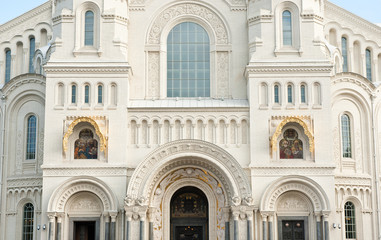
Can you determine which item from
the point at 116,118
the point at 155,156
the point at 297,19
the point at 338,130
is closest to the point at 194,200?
the point at 155,156

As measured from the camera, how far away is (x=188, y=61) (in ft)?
147

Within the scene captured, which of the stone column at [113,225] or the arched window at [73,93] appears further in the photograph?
the arched window at [73,93]

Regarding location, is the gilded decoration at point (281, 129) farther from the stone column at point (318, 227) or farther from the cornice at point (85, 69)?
the cornice at point (85, 69)

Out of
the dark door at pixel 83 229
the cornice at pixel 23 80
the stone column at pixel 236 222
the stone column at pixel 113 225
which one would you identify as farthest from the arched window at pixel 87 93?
the stone column at pixel 236 222

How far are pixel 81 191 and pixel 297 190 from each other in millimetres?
13818

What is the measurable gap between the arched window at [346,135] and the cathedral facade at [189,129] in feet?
0.25

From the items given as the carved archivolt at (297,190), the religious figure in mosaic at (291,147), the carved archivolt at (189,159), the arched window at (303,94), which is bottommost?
the carved archivolt at (297,190)

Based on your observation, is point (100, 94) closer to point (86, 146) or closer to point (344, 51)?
point (86, 146)

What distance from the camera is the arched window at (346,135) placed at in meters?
44.7

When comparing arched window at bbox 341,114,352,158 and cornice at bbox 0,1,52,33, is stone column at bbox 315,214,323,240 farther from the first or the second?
cornice at bbox 0,1,52,33

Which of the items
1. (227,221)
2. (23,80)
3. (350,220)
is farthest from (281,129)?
(23,80)

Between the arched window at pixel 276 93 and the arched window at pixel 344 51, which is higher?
the arched window at pixel 344 51

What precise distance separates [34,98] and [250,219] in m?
17.7

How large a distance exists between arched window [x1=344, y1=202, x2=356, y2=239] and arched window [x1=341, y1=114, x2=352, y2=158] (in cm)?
351
